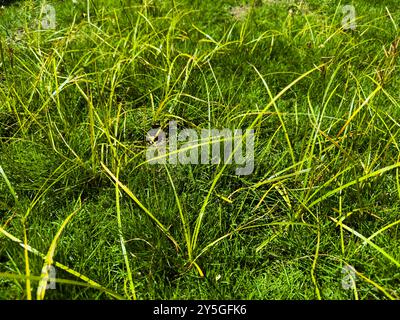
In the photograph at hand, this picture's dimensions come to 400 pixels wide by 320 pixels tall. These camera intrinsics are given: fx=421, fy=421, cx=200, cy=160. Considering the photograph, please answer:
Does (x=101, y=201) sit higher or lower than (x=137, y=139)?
lower

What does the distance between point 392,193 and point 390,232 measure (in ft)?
0.68

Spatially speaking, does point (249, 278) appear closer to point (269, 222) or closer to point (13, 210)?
point (269, 222)

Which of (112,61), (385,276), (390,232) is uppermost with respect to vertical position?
(112,61)

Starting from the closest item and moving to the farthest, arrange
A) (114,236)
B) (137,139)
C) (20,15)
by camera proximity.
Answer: (114,236) → (137,139) → (20,15)

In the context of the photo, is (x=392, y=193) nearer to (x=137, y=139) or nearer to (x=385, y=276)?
(x=385, y=276)

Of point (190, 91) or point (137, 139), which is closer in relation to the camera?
point (137, 139)

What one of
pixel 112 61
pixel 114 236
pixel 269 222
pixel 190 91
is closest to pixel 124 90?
pixel 112 61

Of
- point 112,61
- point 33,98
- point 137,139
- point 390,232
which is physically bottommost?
point 390,232

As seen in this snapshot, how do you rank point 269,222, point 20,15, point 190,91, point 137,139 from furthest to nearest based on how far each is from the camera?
point 20,15
point 190,91
point 137,139
point 269,222

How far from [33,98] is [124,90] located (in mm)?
464

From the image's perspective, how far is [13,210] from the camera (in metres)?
1.69

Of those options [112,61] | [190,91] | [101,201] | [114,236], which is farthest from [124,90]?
[114,236]

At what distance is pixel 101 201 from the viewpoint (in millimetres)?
1733

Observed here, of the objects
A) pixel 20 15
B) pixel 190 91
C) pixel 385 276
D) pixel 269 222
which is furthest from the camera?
pixel 20 15
